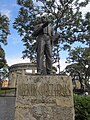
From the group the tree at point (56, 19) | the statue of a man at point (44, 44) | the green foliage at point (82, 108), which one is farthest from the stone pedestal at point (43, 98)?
the tree at point (56, 19)

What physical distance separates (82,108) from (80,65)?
26.1m

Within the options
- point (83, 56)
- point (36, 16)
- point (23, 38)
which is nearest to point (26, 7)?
point (36, 16)

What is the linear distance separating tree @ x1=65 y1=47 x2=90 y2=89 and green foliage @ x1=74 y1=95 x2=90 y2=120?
21419 mm

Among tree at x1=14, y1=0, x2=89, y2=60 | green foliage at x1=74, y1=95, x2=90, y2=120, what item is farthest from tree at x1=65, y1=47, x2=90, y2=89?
green foliage at x1=74, y1=95, x2=90, y2=120

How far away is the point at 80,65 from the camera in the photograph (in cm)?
3606

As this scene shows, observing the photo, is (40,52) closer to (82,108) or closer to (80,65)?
(82,108)

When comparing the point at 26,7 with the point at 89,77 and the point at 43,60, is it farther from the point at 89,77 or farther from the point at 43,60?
the point at 43,60

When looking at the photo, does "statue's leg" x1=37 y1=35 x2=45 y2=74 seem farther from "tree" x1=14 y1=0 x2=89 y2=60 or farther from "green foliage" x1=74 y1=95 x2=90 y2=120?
"tree" x1=14 y1=0 x2=89 y2=60

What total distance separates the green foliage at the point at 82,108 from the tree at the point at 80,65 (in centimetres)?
2142

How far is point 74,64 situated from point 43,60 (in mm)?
28472

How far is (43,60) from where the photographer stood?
8.88 meters

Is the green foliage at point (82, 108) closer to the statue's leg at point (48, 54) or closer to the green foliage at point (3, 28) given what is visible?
the statue's leg at point (48, 54)

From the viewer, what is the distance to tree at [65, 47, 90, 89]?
3301cm

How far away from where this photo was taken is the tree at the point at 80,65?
33.0 metres
